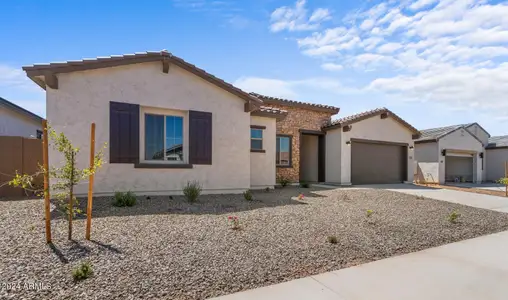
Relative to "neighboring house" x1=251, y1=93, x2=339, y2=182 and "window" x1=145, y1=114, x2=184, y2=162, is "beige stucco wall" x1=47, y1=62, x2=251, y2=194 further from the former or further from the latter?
"neighboring house" x1=251, y1=93, x2=339, y2=182

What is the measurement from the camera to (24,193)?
8.77 metres

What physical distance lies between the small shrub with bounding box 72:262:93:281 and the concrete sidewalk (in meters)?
1.68

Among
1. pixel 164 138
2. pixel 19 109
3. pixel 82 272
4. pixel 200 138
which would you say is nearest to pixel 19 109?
pixel 19 109

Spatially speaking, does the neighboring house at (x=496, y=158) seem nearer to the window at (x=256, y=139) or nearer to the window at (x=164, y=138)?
the window at (x=256, y=139)

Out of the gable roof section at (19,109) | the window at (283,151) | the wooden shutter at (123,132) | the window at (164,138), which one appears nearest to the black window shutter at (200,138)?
the window at (164,138)

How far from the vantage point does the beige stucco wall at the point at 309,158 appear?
55.9 ft

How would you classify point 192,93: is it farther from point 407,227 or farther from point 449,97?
point 449,97

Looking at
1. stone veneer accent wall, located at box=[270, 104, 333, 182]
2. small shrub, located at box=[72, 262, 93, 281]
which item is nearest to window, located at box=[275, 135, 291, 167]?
stone veneer accent wall, located at box=[270, 104, 333, 182]

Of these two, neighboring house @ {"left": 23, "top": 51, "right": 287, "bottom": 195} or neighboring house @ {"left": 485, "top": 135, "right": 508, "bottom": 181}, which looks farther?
neighboring house @ {"left": 485, "top": 135, "right": 508, "bottom": 181}

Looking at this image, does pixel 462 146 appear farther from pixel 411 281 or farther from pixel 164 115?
pixel 164 115

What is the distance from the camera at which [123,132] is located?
840 cm

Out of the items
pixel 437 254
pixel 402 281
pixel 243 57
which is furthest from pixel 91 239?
pixel 243 57

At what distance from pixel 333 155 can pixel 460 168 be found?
15.2 meters

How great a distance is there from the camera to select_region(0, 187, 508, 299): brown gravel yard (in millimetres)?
3121
